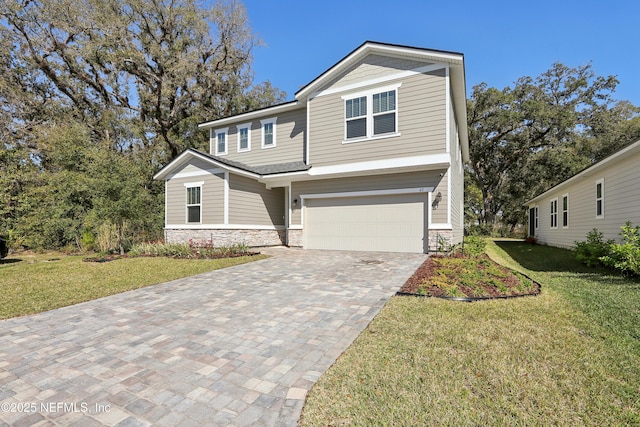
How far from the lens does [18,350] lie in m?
3.44

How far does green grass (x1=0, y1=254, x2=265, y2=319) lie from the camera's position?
17.8 feet

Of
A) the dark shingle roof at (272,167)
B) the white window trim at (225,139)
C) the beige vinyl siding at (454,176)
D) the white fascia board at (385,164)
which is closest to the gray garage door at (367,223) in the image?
the white fascia board at (385,164)

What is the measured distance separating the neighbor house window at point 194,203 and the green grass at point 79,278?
3.14 metres

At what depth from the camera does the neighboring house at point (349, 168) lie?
10.3 metres

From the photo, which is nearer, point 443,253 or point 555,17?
point 443,253

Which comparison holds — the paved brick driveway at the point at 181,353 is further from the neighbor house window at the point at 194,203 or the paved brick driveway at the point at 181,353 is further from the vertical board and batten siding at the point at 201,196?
the neighbor house window at the point at 194,203

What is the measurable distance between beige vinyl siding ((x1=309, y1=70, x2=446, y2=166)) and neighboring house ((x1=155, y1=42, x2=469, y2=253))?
3 cm

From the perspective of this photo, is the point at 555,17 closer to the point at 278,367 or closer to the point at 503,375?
the point at 503,375

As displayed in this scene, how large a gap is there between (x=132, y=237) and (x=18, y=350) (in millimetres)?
11738

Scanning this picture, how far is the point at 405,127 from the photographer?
1051 centimetres

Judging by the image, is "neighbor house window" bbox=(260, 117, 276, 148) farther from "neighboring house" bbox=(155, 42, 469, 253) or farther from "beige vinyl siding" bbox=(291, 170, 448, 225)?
"beige vinyl siding" bbox=(291, 170, 448, 225)

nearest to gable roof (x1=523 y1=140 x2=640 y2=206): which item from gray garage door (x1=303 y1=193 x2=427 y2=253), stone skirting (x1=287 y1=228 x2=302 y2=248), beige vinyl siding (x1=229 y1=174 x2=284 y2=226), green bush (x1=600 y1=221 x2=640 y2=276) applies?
green bush (x1=600 y1=221 x2=640 y2=276)

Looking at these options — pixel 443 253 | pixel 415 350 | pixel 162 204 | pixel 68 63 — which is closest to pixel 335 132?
pixel 443 253

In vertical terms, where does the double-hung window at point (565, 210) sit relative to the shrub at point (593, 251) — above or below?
above
